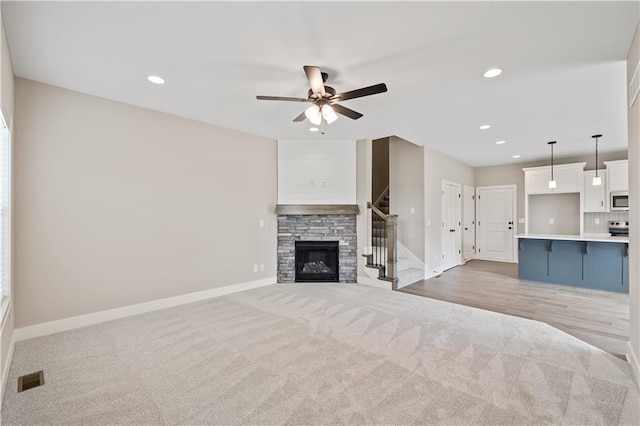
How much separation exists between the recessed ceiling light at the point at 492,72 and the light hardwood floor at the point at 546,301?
9.61ft

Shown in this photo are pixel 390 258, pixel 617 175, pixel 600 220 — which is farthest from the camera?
pixel 600 220

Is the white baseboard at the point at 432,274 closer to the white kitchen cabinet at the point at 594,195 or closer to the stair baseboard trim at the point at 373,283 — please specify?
the stair baseboard trim at the point at 373,283

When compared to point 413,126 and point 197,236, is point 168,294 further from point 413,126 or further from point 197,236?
point 413,126

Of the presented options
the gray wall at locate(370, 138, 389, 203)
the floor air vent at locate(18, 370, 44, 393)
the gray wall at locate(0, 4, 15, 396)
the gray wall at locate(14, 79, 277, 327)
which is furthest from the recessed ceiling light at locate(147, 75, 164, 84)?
the gray wall at locate(370, 138, 389, 203)

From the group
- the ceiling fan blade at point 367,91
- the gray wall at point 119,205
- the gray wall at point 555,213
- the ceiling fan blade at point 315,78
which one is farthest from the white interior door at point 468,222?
the ceiling fan blade at point 315,78

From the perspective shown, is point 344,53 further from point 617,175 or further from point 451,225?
point 617,175

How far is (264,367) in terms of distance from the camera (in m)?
2.50

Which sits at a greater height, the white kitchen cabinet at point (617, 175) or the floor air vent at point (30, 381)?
the white kitchen cabinet at point (617, 175)

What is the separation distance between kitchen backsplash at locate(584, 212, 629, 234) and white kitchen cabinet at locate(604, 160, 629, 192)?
2.18ft

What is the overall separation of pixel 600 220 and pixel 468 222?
8.84 feet

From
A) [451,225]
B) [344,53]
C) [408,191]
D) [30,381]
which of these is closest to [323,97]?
[344,53]

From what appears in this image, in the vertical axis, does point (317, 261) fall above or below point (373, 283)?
above

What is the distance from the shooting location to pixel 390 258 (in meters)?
5.18

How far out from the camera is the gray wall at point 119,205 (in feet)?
10.4
